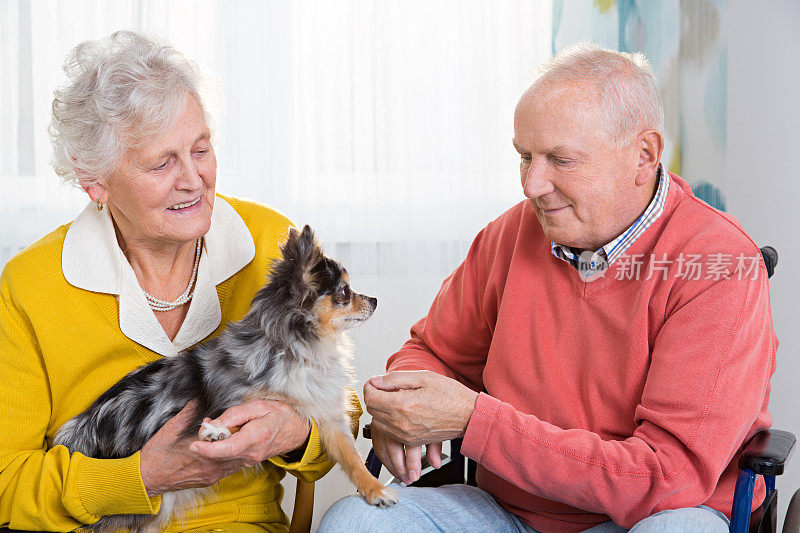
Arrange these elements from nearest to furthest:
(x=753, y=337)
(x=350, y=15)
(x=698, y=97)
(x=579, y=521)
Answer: (x=753, y=337) < (x=579, y=521) < (x=698, y=97) < (x=350, y=15)

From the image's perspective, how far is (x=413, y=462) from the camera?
1565mm

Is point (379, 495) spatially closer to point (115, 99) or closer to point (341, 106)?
point (115, 99)

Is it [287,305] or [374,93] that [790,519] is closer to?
[287,305]

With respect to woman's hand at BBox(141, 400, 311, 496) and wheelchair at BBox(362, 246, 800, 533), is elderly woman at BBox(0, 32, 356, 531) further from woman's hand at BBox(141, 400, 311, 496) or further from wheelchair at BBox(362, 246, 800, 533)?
wheelchair at BBox(362, 246, 800, 533)

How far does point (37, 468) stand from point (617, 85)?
4.59 feet

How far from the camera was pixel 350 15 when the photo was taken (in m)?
2.88

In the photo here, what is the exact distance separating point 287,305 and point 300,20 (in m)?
1.67

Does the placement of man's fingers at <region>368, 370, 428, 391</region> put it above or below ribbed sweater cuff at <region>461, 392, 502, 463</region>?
above

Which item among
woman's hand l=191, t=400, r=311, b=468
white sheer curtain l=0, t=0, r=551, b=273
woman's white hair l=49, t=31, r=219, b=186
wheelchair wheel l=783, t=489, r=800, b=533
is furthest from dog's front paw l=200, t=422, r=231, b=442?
white sheer curtain l=0, t=0, r=551, b=273

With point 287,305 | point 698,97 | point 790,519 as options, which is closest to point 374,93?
point 698,97

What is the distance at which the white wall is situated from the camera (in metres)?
2.34

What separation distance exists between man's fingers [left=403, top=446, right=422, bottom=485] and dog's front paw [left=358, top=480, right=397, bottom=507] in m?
0.09

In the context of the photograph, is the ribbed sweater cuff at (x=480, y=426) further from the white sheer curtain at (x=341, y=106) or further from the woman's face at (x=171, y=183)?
the white sheer curtain at (x=341, y=106)

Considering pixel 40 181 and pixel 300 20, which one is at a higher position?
pixel 300 20
